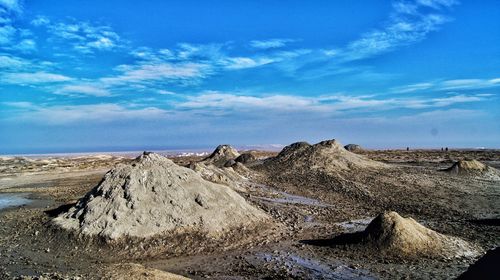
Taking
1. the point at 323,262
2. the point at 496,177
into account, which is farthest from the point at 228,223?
the point at 496,177

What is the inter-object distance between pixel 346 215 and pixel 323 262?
25.2ft

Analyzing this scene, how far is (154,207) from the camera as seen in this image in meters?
16.3

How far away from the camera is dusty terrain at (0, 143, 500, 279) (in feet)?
40.4

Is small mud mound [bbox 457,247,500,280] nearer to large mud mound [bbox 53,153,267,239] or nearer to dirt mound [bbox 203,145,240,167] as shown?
large mud mound [bbox 53,153,267,239]

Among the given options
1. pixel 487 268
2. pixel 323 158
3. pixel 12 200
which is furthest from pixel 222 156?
pixel 487 268

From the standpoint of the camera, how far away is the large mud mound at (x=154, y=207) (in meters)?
15.6

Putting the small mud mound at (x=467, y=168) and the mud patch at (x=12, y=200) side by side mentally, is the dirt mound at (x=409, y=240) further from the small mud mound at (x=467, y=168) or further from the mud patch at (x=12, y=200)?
the mud patch at (x=12, y=200)

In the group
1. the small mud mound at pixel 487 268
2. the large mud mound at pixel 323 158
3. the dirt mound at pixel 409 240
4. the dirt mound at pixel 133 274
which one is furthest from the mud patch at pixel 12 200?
the small mud mound at pixel 487 268

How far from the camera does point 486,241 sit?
1553 cm

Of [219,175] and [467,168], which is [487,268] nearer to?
[219,175]

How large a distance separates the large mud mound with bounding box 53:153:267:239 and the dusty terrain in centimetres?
55

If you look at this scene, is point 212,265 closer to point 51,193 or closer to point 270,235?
point 270,235

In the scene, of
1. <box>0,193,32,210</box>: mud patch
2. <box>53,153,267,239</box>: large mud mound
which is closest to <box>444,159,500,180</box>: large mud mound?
<box>53,153,267,239</box>: large mud mound

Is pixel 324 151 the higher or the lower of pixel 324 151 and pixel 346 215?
the higher
